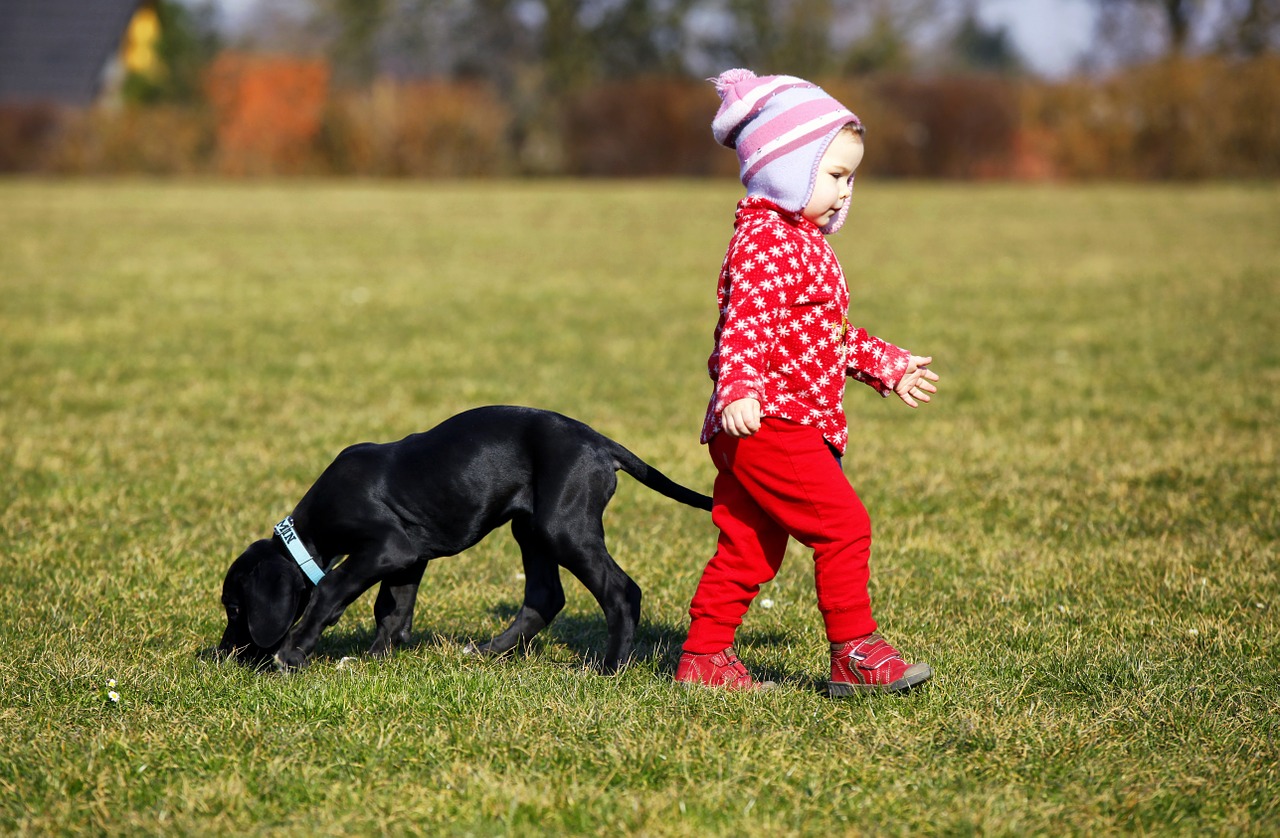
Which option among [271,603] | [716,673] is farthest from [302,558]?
[716,673]

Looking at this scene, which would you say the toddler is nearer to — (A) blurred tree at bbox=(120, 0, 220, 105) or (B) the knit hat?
(B) the knit hat

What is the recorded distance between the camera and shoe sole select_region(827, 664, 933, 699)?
11.4ft

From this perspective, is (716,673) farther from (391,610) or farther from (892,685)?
(391,610)

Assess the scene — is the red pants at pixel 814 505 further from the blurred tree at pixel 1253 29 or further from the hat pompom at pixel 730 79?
the blurred tree at pixel 1253 29

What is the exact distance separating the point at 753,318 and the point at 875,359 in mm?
439

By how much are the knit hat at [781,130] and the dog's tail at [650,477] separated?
0.78 metres

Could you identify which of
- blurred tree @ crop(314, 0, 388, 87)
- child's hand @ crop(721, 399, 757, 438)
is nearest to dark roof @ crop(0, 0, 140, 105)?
blurred tree @ crop(314, 0, 388, 87)

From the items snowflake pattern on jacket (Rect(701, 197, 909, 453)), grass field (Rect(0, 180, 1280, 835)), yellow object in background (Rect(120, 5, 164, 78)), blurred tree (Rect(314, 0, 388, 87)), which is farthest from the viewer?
yellow object in background (Rect(120, 5, 164, 78))

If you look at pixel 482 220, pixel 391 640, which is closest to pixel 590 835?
pixel 391 640

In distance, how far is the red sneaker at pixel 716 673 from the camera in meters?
3.62

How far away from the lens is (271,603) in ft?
12.0

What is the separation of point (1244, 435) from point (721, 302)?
15.3 ft

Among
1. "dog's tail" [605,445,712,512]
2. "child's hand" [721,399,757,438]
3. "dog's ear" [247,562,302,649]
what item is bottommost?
"dog's ear" [247,562,302,649]

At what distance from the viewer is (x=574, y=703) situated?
135 inches
